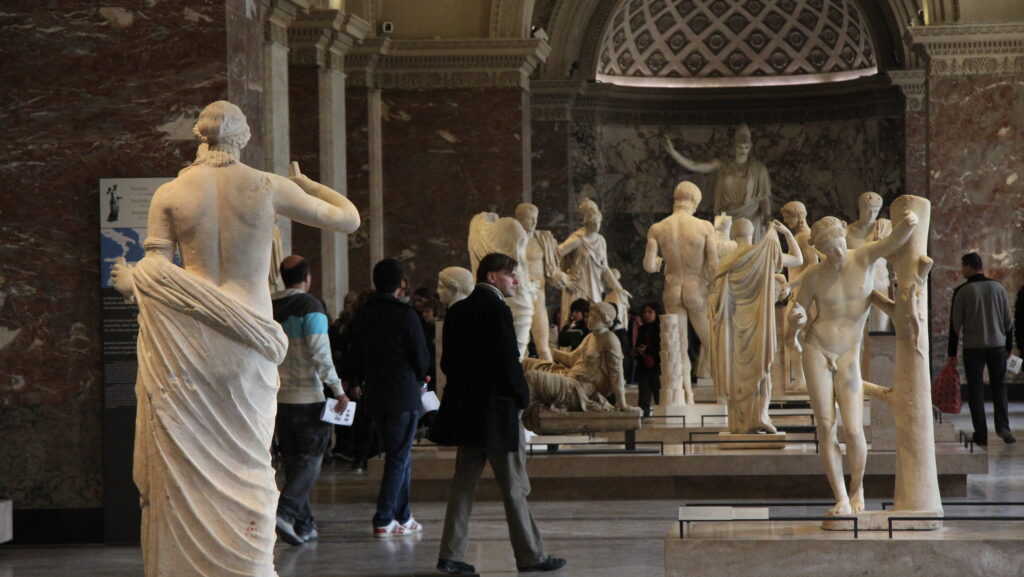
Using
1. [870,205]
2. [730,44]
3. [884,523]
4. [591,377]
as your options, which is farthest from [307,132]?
[730,44]

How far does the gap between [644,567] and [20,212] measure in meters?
4.09

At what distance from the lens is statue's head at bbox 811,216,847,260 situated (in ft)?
26.4

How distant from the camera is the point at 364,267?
63.0 ft

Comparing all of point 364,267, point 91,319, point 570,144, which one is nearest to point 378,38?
point 364,267

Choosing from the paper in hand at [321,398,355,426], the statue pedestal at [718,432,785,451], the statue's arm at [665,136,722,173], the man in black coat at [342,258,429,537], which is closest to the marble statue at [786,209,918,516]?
the man in black coat at [342,258,429,537]

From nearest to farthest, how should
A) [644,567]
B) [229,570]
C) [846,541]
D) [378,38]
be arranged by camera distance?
[229,570], [846,541], [644,567], [378,38]

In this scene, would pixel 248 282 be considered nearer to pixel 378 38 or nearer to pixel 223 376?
pixel 223 376

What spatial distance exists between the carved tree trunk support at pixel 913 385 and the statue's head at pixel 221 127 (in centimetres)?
342

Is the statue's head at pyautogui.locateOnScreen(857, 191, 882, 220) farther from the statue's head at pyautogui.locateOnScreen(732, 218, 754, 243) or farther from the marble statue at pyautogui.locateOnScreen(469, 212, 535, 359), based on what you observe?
the marble statue at pyautogui.locateOnScreen(469, 212, 535, 359)

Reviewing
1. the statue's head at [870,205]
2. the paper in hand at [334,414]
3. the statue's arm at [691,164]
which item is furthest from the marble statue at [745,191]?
the paper in hand at [334,414]

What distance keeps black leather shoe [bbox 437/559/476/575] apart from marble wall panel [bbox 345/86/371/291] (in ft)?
36.7

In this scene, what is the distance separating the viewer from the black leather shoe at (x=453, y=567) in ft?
26.2

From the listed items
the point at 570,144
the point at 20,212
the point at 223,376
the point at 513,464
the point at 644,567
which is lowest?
the point at 644,567

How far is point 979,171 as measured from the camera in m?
18.1
